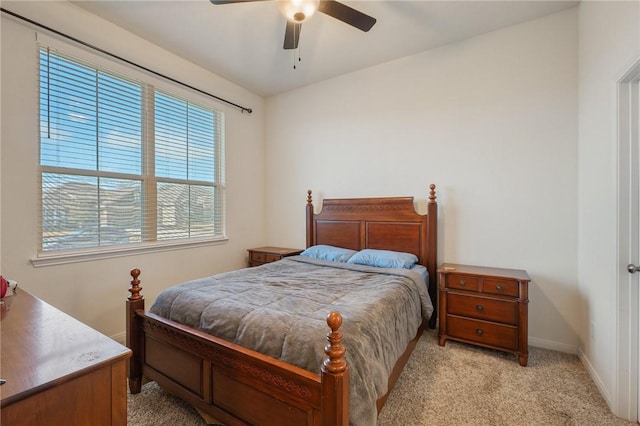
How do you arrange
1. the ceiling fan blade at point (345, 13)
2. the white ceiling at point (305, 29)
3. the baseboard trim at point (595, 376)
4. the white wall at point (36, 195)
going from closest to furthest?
the baseboard trim at point (595, 376) → the ceiling fan blade at point (345, 13) → the white wall at point (36, 195) → the white ceiling at point (305, 29)

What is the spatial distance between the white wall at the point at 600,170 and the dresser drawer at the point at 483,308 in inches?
20.9

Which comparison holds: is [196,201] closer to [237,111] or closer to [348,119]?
[237,111]

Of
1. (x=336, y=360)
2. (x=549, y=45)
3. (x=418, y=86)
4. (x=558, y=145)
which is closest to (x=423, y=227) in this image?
(x=558, y=145)

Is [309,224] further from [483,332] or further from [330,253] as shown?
[483,332]

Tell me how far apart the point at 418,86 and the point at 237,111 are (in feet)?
8.00

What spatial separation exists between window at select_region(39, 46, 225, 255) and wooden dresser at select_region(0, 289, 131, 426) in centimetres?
178

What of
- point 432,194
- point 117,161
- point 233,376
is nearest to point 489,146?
point 432,194

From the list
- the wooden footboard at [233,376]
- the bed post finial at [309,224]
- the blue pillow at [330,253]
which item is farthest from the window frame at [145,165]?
the blue pillow at [330,253]

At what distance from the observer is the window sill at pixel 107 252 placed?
2.33 metres

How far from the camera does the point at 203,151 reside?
3650 millimetres

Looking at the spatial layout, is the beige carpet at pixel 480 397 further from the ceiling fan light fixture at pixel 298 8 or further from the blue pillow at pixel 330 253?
the ceiling fan light fixture at pixel 298 8

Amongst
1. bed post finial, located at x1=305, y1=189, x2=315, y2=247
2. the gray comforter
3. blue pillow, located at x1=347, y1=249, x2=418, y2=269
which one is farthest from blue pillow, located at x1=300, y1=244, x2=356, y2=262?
the gray comforter

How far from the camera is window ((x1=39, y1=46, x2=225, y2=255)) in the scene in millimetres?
2400

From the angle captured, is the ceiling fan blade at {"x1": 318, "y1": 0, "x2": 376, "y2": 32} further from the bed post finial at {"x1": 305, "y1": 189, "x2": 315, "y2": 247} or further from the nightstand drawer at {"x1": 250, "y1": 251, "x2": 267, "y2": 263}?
the nightstand drawer at {"x1": 250, "y1": 251, "x2": 267, "y2": 263}
